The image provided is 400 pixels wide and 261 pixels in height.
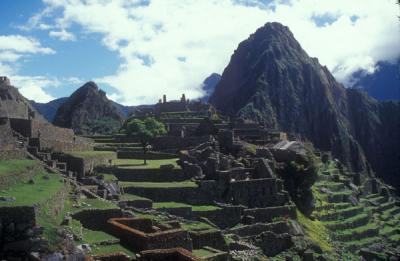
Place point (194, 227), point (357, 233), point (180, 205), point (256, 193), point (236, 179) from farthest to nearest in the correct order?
1. point (357, 233)
2. point (236, 179)
3. point (256, 193)
4. point (180, 205)
5. point (194, 227)

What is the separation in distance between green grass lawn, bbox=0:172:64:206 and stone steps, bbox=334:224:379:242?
29.3 metres

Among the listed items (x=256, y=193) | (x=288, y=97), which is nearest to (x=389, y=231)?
(x=256, y=193)

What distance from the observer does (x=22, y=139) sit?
3688 centimetres

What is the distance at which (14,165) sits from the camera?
2744 cm

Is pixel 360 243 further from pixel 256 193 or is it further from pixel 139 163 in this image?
pixel 139 163

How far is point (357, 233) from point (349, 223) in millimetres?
1308

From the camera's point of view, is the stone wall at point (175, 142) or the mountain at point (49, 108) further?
the mountain at point (49, 108)

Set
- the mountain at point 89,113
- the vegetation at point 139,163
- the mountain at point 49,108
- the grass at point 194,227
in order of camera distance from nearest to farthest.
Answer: the grass at point 194,227 → the vegetation at point 139,163 → the mountain at point 89,113 → the mountain at point 49,108

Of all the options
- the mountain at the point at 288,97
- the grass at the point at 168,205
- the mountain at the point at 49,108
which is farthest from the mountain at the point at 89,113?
the mountain at the point at 288,97

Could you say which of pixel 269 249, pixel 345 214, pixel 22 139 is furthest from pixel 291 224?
pixel 22 139

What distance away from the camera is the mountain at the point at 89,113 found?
9406cm

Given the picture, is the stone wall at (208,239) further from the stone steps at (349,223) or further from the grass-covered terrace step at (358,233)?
the stone steps at (349,223)

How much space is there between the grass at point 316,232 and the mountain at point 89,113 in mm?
47920

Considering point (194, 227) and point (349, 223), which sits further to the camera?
point (349, 223)
